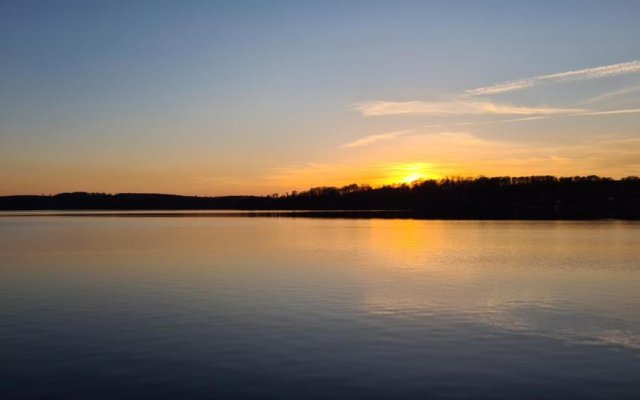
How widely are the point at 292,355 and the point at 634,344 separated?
344 inches

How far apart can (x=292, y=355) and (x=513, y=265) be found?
891 inches

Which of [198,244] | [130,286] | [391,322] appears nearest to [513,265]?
[391,322]

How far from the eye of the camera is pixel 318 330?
16172 millimetres

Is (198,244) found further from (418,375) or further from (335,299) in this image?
(418,375)

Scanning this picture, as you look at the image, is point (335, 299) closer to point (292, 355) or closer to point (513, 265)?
point (292, 355)

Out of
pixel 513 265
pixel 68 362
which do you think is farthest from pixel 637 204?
pixel 68 362

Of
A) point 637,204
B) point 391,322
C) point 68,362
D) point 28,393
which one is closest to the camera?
point 28,393

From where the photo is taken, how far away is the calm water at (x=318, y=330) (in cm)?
1140

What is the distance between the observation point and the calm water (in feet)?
37.4

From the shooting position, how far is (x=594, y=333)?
15.7 m

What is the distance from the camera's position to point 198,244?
4700 centimetres

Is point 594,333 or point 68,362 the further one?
point 594,333

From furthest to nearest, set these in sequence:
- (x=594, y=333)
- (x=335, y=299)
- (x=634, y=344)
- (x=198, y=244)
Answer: (x=198, y=244) → (x=335, y=299) → (x=594, y=333) → (x=634, y=344)

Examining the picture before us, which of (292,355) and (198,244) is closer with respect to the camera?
(292,355)
